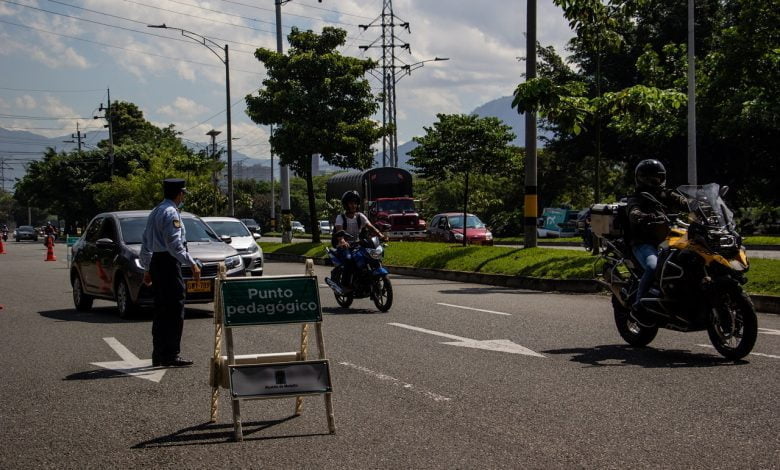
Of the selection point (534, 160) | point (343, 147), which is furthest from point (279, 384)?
point (343, 147)

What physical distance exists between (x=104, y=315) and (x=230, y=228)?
935 cm

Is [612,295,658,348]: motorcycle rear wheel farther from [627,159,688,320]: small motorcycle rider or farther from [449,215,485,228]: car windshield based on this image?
[449,215,485,228]: car windshield

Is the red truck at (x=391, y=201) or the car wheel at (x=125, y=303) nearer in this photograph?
the car wheel at (x=125, y=303)

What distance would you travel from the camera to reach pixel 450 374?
28.6 ft

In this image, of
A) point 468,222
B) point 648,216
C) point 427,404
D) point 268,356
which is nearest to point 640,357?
point 648,216

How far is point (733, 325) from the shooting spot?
8836 millimetres

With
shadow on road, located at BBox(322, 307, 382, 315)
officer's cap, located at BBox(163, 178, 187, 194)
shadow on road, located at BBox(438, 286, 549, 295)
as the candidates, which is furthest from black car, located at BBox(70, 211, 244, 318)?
shadow on road, located at BBox(438, 286, 549, 295)

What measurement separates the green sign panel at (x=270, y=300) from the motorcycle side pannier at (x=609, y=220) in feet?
14.1

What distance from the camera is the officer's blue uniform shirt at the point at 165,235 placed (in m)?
9.72

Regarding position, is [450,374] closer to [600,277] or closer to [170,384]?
[170,384]

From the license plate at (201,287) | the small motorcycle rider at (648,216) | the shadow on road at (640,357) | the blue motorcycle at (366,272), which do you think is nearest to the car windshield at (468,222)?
the blue motorcycle at (366,272)

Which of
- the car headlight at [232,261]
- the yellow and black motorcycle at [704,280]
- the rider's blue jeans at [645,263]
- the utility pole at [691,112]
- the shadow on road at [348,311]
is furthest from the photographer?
the utility pole at [691,112]

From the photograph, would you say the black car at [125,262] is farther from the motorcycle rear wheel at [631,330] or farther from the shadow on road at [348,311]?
the motorcycle rear wheel at [631,330]

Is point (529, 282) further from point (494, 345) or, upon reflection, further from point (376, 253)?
point (494, 345)
